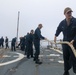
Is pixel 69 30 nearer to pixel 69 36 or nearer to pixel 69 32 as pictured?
pixel 69 32

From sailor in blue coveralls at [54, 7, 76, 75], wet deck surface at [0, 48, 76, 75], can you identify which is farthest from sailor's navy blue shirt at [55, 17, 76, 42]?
wet deck surface at [0, 48, 76, 75]

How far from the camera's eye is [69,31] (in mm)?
9562

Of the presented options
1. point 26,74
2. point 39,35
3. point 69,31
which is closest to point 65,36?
point 69,31

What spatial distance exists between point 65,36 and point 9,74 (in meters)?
3.72

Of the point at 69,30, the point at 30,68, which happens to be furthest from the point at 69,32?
the point at 30,68

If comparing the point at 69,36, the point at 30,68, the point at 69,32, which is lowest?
the point at 30,68

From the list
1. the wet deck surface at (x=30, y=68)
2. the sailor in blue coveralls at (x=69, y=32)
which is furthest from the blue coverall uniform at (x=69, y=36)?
the wet deck surface at (x=30, y=68)

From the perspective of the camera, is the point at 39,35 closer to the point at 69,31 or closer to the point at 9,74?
the point at 9,74

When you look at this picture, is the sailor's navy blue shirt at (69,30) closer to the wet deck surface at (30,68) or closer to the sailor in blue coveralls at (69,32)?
the sailor in blue coveralls at (69,32)

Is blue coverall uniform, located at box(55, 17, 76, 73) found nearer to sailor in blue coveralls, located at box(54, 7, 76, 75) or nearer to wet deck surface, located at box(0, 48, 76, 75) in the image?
sailor in blue coveralls, located at box(54, 7, 76, 75)

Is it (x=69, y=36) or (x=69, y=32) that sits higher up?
(x=69, y=32)

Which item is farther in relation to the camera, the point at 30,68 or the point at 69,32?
the point at 30,68

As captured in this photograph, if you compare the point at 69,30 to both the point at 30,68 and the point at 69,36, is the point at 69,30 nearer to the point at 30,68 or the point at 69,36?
the point at 69,36

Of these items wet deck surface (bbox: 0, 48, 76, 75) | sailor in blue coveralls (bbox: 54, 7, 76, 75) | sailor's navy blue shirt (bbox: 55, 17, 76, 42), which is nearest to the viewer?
sailor in blue coveralls (bbox: 54, 7, 76, 75)
